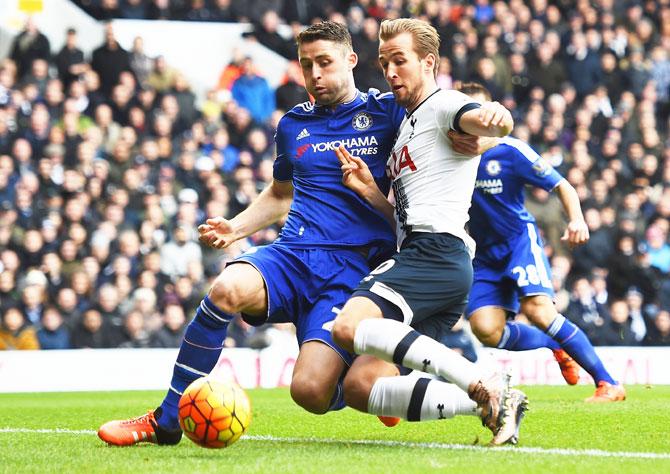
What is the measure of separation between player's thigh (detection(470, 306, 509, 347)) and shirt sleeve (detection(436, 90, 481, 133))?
158 inches

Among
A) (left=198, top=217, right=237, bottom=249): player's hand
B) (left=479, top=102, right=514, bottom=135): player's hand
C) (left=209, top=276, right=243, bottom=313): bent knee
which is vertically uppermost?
(left=479, top=102, right=514, bottom=135): player's hand

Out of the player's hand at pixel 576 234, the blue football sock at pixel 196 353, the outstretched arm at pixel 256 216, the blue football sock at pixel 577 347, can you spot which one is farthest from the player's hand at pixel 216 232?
the blue football sock at pixel 577 347

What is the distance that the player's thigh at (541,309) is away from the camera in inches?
385

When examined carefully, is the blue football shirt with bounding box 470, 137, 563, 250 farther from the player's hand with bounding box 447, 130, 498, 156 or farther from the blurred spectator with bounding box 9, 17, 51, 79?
the blurred spectator with bounding box 9, 17, 51, 79

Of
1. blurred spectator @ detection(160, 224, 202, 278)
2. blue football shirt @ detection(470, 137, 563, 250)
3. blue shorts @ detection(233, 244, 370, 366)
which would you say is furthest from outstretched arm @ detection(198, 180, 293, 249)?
blurred spectator @ detection(160, 224, 202, 278)

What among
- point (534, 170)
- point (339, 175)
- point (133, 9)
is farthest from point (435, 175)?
point (133, 9)

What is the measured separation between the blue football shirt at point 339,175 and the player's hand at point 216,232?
0.31 m

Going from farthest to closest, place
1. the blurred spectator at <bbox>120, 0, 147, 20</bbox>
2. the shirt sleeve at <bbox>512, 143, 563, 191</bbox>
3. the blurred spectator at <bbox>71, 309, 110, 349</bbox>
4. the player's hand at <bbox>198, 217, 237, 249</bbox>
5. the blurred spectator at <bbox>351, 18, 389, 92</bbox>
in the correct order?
the blurred spectator at <bbox>120, 0, 147, 20</bbox> < the blurred spectator at <bbox>351, 18, 389, 92</bbox> < the blurred spectator at <bbox>71, 309, 110, 349</bbox> < the shirt sleeve at <bbox>512, 143, 563, 191</bbox> < the player's hand at <bbox>198, 217, 237, 249</bbox>

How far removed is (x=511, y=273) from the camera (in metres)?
9.85

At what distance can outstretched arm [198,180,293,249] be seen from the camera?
22.2ft

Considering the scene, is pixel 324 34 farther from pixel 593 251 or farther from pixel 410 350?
pixel 593 251

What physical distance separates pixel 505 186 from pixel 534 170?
0.37m

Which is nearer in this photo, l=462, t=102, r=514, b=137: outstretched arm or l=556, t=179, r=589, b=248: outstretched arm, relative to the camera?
l=462, t=102, r=514, b=137: outstretched arm

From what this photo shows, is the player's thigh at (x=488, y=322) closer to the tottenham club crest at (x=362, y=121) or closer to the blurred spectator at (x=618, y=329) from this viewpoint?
the tottenham club crest at (x=362, y=121)
